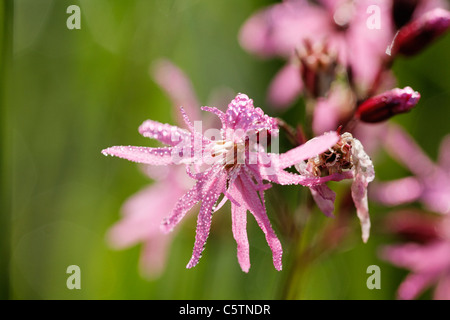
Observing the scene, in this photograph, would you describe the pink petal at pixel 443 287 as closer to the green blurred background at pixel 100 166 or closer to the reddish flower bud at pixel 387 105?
the green blurred background at pixel 100 166

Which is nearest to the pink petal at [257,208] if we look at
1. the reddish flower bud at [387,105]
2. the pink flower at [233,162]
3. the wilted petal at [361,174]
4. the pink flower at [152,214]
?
the pink flower at [233,162]

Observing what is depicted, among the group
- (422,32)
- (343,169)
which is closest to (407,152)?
(422,32)

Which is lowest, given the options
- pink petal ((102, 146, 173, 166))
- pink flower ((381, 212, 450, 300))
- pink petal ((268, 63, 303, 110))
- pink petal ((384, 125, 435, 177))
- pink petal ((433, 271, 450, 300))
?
pink petal ((433, 271, 450, 300))

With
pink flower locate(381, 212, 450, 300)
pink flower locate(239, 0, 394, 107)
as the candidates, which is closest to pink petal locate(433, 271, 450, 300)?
pink flower locate(381, 212, 450, 300)

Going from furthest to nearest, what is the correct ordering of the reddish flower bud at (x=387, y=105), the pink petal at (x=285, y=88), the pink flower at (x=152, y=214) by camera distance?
the pink petal at (x=285, y=88), the pink flower at (x=152, y=214), the reddish flower bud at (x=387, y=105)

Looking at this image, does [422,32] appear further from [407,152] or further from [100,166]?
[100,166]

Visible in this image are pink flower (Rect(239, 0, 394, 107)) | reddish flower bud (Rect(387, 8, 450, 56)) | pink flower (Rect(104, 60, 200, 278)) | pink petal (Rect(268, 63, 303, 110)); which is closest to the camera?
reddish flower bud (Rect(387, 8, 450, 56))

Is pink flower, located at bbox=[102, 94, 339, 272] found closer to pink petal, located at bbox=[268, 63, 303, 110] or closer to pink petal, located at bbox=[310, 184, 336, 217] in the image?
pink petal, located at bbox=[310, 184, 336, 217]
